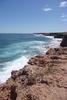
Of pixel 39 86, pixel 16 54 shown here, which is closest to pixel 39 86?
pixel 39 86

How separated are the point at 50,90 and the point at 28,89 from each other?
0.79 metres

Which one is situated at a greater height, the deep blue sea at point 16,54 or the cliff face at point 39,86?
the cliff face at point 39,86

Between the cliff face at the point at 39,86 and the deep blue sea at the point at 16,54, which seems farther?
the deep blue sea at the point at 16,54

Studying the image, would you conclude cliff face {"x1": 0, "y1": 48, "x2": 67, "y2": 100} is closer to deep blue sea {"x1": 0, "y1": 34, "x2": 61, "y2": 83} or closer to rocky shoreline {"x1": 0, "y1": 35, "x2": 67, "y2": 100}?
rocky shoreline {"x1": 0, "y1": 35, "x2": 67, "y2": 100}

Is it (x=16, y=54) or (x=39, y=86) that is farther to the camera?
(x=16, y=54)

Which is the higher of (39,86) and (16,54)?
(39,86)

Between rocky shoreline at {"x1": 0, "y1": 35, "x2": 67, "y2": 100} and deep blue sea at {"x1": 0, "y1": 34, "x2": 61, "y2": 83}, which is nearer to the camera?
rocky shoreline at {"x1": 0, "y1": 35, "x2": 67, "y2": 100}

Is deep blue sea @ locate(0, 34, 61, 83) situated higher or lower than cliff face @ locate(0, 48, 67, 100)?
lower

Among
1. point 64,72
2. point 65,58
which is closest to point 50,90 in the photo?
point 64,72

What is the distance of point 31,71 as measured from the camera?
897 centimetres

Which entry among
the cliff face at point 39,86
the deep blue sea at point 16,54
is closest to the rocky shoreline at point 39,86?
the cliff face at point 39,86

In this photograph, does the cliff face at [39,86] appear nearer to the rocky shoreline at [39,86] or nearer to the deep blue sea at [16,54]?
the rocky shoreline at [39,86]

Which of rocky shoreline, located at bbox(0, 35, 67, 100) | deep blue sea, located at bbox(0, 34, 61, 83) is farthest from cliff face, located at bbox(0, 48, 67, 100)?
deep blue sea, located at bbox(0, 34, 61, 83)

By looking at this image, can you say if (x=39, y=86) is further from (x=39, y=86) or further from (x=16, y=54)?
(x=16, y=54)
